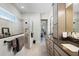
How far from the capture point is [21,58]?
96 cm

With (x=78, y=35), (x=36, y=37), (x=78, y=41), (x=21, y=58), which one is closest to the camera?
(x=21, y=58)

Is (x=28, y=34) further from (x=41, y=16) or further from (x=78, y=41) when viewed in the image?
(x=78, y=41)

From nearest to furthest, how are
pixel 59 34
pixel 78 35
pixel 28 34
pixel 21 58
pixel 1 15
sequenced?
pixel 21 58, pixel 78 35, pixel 59 34, pixel 1 15, pixel 28 34

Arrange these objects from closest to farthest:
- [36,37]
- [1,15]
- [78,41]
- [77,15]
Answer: [78,41] < [77,15] < [1,15] < [36,37]

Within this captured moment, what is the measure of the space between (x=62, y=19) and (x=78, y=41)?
0.89 metres

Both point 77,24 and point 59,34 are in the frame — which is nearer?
point 77,24

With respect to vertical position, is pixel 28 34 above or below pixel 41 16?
below

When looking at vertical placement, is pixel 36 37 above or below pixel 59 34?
Answer: below

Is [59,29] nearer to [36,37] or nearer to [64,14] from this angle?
[64,14]

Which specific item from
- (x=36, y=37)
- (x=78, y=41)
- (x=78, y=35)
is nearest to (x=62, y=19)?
(x=78, y=35)

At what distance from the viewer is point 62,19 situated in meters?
2.81

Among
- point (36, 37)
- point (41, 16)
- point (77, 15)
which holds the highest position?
point (41, 16)

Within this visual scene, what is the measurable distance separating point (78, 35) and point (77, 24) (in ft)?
0.90

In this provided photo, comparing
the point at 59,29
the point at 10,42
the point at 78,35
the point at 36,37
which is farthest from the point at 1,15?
the point at 36,37
